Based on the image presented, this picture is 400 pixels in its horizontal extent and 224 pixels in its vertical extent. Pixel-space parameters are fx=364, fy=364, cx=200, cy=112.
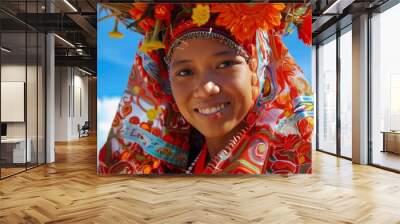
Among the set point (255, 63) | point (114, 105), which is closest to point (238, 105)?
point (255, 63)

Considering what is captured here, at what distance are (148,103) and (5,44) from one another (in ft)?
8.94

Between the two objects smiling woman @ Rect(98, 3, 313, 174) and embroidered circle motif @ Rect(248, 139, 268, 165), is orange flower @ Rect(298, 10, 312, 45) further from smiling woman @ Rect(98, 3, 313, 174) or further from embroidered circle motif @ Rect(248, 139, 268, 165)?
embroidered circle motif @ Rect(248, 139, 268, 165)

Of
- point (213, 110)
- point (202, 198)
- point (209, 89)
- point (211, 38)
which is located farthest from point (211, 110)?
point (202, 198)

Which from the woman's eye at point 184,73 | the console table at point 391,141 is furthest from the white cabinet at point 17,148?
the console table at point 391,141

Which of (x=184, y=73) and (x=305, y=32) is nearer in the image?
(x=184, y=73)

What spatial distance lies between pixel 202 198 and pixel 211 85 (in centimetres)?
202

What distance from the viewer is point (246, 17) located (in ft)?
20.2

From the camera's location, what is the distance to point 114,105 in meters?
6.30

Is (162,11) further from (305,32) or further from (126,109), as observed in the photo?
(305,32)

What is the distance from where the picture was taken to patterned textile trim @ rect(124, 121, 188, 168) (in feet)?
20.6

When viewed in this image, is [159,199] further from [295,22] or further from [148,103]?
[295,22]

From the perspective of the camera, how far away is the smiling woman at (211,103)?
6.14m

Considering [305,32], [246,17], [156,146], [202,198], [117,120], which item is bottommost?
[202,198]

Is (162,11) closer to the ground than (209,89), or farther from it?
farther from it
